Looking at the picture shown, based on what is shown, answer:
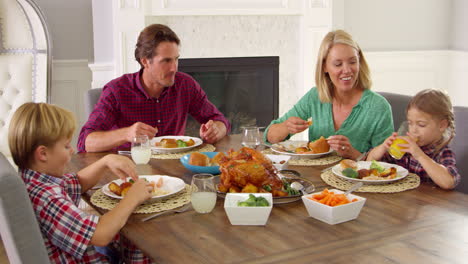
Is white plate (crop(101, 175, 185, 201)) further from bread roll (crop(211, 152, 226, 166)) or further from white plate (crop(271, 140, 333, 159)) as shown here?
white plate (crop(271, 140, 333, 159))

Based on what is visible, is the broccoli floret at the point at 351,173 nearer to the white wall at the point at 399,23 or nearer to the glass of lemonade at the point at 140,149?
the glass of lemonade at the point at 140,149

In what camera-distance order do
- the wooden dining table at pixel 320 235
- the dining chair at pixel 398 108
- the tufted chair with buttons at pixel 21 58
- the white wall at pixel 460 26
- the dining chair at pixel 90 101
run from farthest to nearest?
1. the white wall at pixel 460 26
2. the tufted chair with buttons at pixel 21 58
3. the dining chair at pixel 90 101
4. the dining chair at pixel 398 108
5. the wooden dining table at pixel 320 235

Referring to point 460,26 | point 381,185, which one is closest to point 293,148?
point 381,185

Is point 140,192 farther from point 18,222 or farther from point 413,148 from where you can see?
point 413,148

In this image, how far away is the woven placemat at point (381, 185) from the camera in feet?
5.52

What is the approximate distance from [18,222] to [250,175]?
66 centimetres

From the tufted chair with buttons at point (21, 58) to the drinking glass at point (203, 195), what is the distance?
8.07 feet

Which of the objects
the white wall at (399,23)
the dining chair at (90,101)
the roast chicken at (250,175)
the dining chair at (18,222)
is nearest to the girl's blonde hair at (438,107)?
the roast chicken at (250,175)

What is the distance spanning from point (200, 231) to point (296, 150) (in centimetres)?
91

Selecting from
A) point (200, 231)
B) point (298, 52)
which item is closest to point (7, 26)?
point (298, 52)

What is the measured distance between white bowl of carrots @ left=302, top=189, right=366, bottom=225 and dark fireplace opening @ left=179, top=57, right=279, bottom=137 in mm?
2943

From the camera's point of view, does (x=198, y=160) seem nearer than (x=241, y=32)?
Yes

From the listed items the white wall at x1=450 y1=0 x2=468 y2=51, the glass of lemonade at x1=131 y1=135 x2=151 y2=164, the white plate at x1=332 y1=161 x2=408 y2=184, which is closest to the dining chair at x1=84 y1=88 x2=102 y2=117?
the glass of lemonade at x1=131 y1=135 x2=151 y2=164

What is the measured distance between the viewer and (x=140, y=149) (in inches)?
79.9
